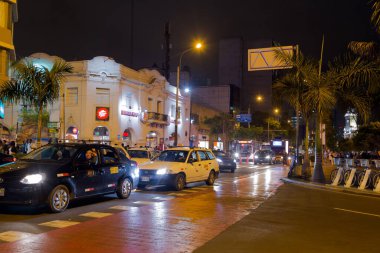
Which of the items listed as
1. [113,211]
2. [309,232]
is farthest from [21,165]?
[309,232]

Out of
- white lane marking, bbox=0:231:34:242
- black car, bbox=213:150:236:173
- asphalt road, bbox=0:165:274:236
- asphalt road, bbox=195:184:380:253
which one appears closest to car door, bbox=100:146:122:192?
asphalt road, bbox=0:165:274:236

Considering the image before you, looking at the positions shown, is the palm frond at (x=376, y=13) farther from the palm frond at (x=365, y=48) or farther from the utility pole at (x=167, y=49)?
the utility pole at (x=167, y=49)

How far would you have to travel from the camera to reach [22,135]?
3916 cm

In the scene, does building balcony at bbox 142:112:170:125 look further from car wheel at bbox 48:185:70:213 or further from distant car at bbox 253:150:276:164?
car wheel at bbox 48:185:70:213

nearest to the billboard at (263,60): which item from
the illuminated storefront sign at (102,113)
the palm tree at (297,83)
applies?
the palm tree at (297,83)

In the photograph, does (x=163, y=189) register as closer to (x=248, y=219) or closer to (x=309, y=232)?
(x=248, y=219)

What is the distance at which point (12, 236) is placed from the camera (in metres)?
8.05

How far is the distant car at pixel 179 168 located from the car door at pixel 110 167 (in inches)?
100

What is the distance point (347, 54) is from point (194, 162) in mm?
8374

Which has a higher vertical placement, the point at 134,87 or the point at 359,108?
the point at 134,87

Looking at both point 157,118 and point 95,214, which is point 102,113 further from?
→ point 95,214

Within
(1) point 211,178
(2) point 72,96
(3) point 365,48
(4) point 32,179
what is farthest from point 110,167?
(2) point 72,96

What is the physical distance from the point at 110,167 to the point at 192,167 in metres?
4.93

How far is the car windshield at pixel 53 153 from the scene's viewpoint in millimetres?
11742
